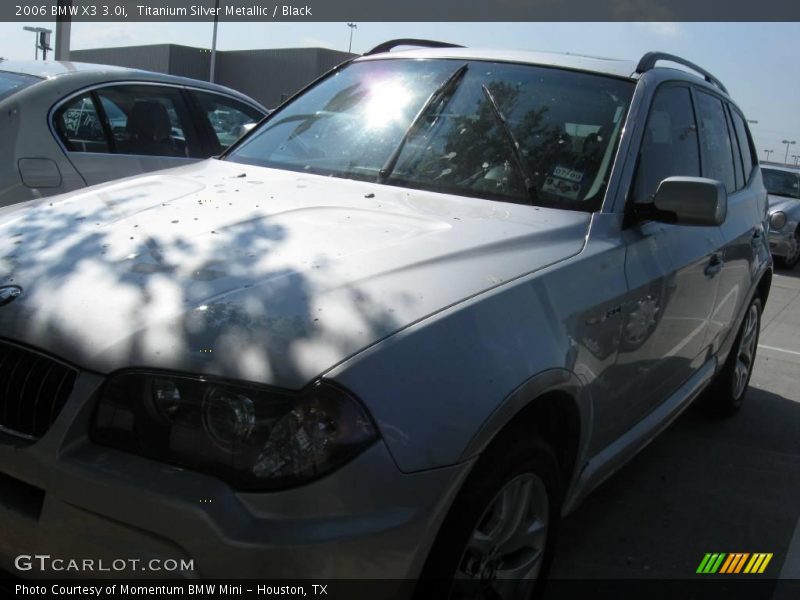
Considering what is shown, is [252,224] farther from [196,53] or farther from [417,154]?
[196,53]

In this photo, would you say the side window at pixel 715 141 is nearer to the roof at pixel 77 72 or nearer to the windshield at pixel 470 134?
the windshield at pixel 470 134

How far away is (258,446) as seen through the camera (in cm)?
183

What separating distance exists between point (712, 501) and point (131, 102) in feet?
14.1

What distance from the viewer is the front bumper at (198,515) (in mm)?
1756

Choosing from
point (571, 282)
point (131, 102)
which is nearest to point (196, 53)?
point (131, 102)

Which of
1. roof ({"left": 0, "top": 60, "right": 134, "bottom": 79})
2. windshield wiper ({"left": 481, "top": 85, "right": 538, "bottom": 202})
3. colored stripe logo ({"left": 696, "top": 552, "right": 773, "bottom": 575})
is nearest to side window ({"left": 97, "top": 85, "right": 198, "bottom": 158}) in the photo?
roof ({"left": 0, "top": 60, "right": 134, "bottom": 79})

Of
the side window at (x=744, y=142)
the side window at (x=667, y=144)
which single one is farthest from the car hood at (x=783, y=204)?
the side window at (x=667, y=144)

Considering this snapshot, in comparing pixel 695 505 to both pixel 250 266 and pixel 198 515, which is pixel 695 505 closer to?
pixel 250 266

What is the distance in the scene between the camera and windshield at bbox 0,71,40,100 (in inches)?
195

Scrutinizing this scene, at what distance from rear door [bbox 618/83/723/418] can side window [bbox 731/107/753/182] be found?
114 centimetres

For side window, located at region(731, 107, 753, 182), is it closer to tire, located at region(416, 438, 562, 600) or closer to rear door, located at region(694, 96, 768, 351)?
rear door, located at region(694, 96, 768, 351)

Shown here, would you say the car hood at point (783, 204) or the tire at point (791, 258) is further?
the car hood at point (783, 204)

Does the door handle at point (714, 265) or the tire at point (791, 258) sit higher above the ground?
the door handle at point (714, 265)

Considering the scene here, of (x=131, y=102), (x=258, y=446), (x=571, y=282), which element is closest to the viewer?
(x=258, y=446)
